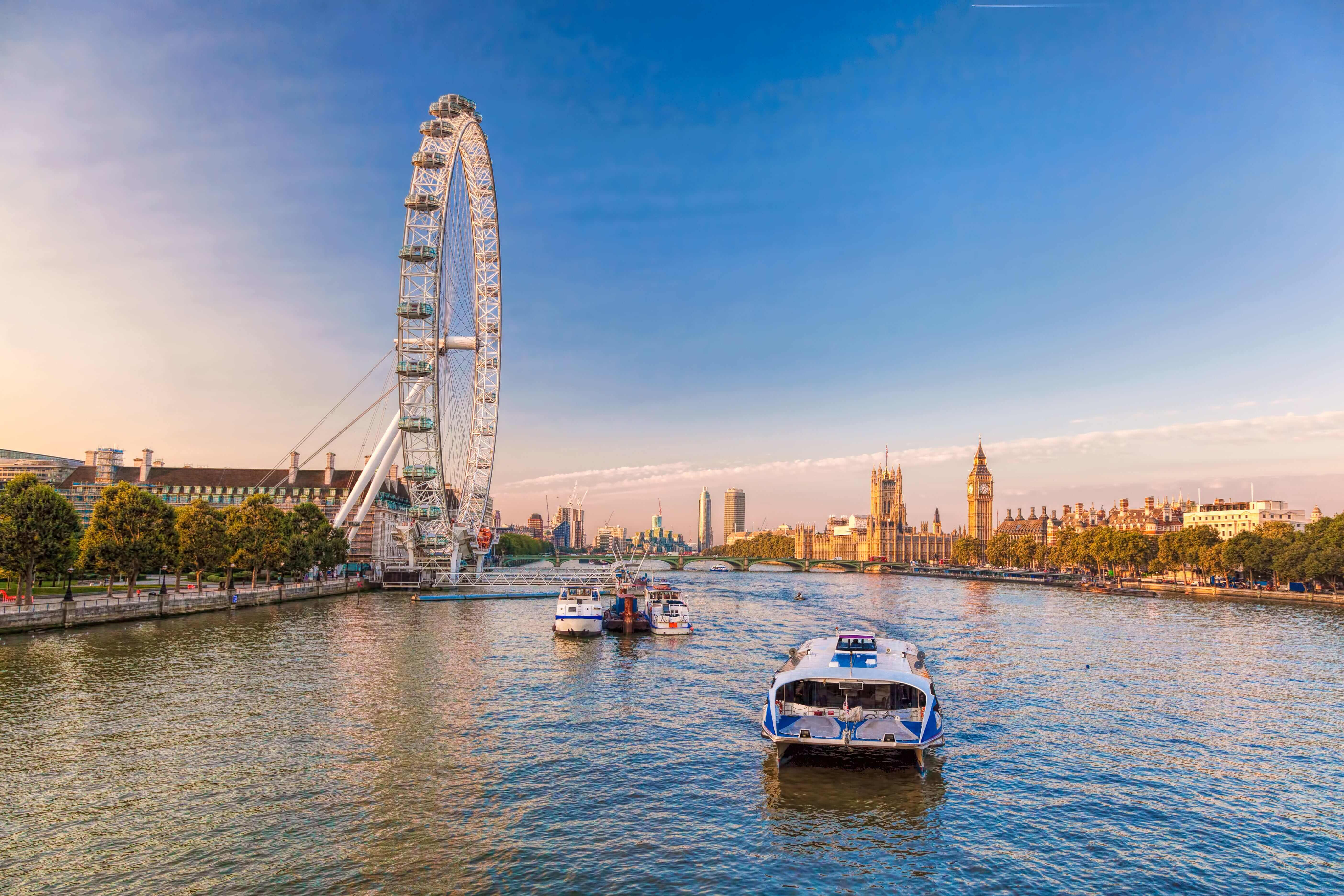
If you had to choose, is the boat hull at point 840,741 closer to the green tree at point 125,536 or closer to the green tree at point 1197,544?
the green tree at point 125,536

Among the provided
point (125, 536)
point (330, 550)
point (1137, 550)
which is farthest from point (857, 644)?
point (1137, 550)

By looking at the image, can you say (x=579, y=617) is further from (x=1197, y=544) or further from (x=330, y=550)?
(x=1197, y=544)

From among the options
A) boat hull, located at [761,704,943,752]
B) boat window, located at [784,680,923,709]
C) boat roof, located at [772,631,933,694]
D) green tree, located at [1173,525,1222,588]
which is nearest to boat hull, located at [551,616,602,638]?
boat roof, located at [772,631,933,694]

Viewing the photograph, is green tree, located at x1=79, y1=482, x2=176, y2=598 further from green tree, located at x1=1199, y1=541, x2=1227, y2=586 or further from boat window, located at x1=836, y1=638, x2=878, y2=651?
green tree, located at x1=1199, y1=541, x2=1227, y2=586

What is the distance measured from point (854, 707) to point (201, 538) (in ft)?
279

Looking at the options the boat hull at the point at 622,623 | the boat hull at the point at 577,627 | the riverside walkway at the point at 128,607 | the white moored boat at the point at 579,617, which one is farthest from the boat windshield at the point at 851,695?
the riverside walkway at the point at 128,607

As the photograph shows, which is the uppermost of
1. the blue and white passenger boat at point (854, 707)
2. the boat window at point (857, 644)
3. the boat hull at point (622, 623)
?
the boat window at point (857, 644)

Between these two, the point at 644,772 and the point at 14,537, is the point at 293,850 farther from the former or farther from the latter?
the point at 14,537

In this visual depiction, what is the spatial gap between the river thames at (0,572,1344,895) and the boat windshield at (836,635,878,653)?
5.67 meters

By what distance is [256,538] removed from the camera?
10000 centimetres

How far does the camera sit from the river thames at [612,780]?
22234mm

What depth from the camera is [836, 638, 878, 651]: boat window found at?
3875 cm

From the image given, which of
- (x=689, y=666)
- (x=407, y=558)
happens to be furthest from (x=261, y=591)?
(x=689, y=666)

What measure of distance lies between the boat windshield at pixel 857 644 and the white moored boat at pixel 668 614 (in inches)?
1519
